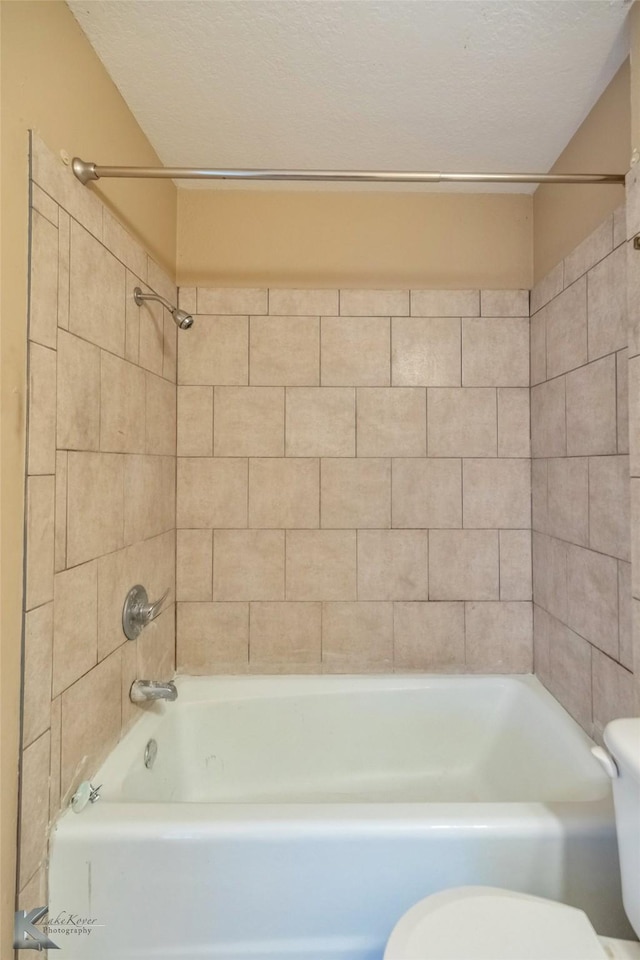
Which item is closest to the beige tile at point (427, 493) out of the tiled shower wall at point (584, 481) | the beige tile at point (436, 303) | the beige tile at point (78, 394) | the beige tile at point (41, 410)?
the tiled shower wall at point (584, 481)

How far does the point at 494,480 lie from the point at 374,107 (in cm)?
134

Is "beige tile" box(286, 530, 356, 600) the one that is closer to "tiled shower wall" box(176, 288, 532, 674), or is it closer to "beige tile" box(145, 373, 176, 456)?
"tiled shower wall" box(176, 288, 532, 674)

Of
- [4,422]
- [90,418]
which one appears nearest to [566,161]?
[90,418]

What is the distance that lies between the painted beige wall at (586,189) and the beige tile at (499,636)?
1.34 meters

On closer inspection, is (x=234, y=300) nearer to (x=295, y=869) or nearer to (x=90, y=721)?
(x=90, y=721)

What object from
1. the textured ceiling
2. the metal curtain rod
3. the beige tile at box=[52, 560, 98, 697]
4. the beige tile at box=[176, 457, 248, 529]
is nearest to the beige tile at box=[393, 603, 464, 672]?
the beige tile at box=[176, 457, 248, 529]

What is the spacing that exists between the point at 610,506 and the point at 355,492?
0.86 m

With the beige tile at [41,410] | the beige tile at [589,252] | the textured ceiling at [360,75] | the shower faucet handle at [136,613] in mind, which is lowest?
the shower faucet handle at [136,613]

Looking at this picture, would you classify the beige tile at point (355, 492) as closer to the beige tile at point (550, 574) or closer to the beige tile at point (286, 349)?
the beige tile at point (286, 349)

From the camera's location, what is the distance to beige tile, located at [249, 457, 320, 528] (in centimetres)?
174

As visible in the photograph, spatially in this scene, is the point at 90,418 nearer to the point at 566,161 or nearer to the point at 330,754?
the point at 330,754

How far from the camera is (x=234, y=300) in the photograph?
174 cm

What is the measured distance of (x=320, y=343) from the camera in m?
1.74

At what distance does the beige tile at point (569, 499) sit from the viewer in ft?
4.41
